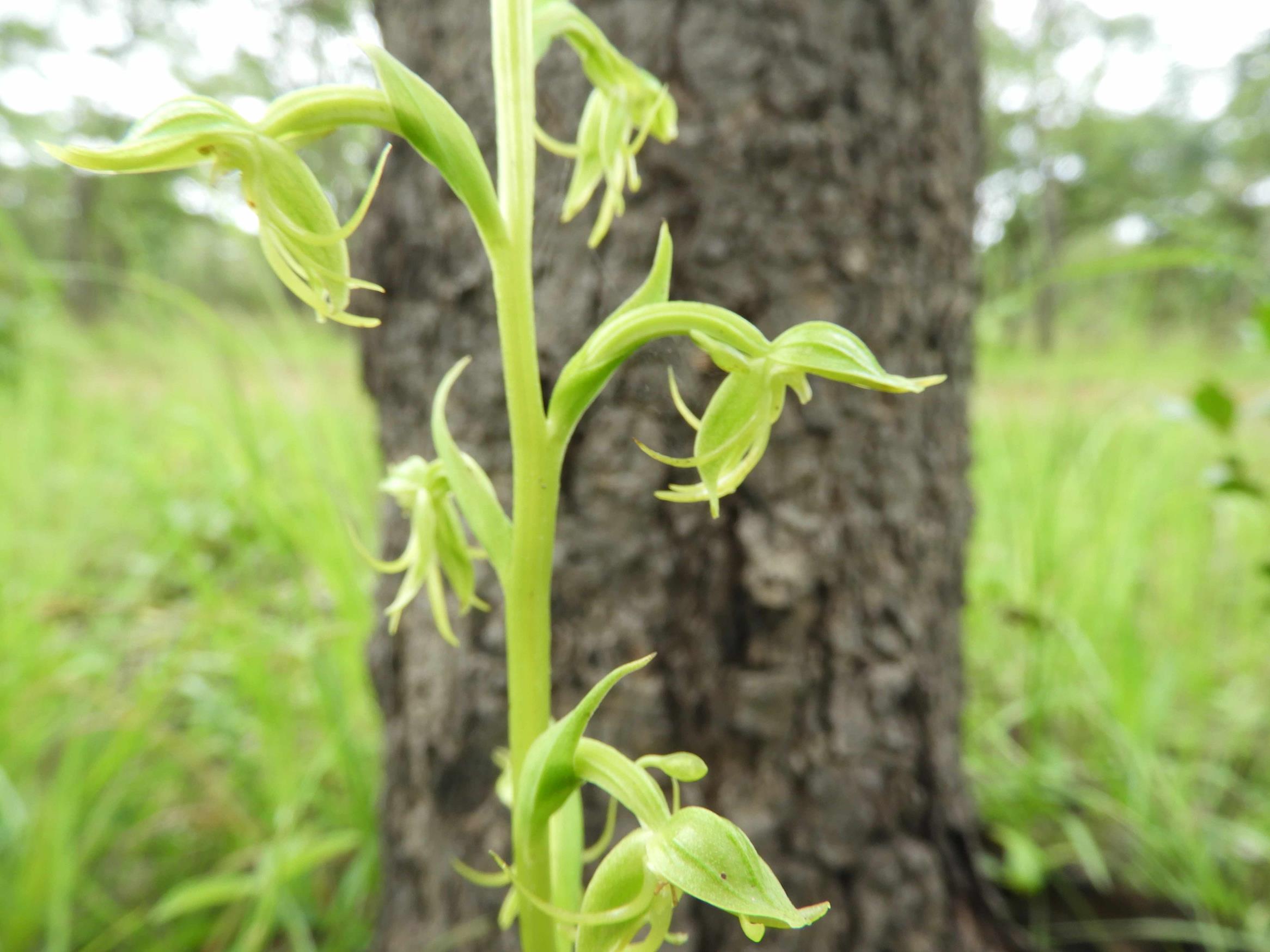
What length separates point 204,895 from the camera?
36.2 inches

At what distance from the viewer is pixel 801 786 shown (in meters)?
0.89

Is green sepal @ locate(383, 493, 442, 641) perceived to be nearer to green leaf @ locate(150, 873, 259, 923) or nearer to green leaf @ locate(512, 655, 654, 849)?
green leaf @ locate(512, 655, 654, 849)

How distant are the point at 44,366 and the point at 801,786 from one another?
1.66 metres

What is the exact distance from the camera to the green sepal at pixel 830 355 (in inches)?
16.5

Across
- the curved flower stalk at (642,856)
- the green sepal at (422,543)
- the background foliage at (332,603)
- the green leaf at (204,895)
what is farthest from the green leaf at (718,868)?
the green leaf at (204,895)

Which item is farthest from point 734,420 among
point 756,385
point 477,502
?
point 477,502

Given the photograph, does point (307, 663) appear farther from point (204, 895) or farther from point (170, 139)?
point (170, 139)

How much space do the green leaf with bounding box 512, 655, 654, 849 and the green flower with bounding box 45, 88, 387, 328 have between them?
22cm

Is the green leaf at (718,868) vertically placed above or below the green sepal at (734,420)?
below

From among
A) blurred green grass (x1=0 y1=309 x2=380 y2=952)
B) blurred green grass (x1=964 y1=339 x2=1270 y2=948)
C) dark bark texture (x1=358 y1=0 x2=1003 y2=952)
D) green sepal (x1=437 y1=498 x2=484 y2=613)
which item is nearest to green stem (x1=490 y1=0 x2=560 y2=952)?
green sepal (x1=437 y1=498 x2=484 y2=613)

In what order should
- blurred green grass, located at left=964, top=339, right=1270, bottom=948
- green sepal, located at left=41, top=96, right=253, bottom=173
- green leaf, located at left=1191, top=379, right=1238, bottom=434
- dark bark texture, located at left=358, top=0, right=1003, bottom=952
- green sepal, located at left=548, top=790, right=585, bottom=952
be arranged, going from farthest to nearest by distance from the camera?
1. blurred green grass, located at left=964, top=339, right=1270, bottom=948
2. green leaf, located at left=1191, top=379, right=1238, bottom=434
3. dark bark texture, located at left=358, top=0, right=1003, bottom=952
4. green sepal, located at left=548, top=790, right=585, bottom=952
5. green sepal, located at left=41, top=96, right=253, bottom=173

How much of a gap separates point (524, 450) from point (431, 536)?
14 centimetres

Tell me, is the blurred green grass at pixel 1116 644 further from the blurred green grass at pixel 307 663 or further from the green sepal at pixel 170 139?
the green sepal at pixel 170 139

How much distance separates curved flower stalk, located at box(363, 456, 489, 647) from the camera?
0.53 meters
